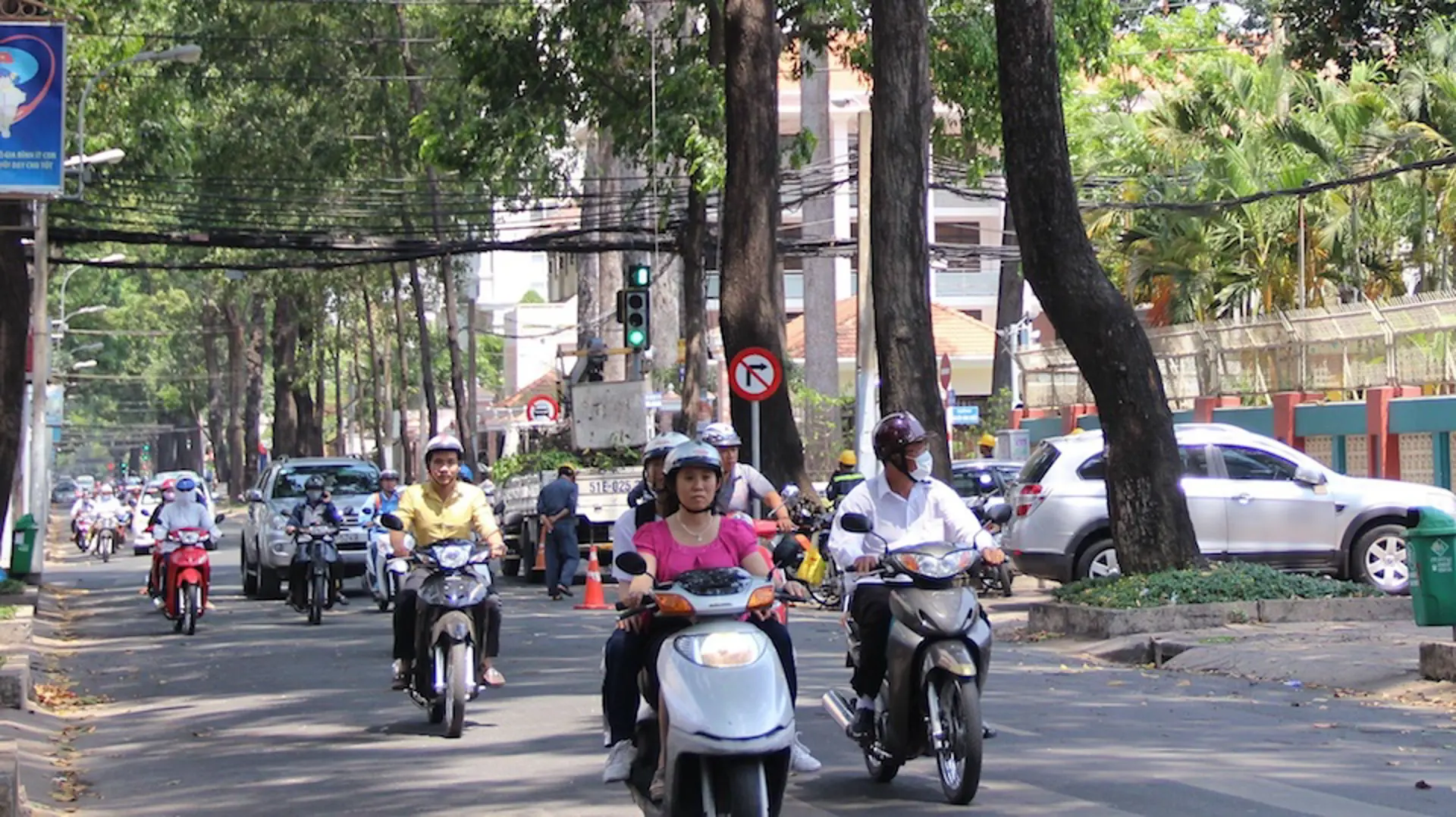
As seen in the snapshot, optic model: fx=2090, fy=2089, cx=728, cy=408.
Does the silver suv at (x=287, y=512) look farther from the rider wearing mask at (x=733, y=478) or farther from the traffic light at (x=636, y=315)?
the rider wearing mask at (x=733, y=478)

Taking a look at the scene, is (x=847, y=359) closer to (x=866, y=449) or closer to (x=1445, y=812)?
(x=866, y=449)

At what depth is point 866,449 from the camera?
80.2 ft

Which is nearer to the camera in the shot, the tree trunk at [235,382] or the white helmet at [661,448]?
the white helmet at [661,448]

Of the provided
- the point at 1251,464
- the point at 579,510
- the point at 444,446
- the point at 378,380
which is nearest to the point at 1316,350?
the point at 1251,464

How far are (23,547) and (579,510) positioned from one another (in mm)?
7662

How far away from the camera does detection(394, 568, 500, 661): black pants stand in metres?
12.6

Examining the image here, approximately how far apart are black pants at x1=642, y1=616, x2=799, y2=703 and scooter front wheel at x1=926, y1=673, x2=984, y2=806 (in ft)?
2.98

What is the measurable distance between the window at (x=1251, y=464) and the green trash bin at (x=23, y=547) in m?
16.2

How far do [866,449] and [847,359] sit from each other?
36.9 meters

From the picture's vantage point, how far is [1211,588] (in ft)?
57.7

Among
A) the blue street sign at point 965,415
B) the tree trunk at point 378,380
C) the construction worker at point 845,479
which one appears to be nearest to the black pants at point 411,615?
the construction worker at point 845,479

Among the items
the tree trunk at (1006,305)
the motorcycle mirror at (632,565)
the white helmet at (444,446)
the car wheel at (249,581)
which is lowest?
the car wheel at (249,581)

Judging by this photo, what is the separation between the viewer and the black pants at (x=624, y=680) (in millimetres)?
8367

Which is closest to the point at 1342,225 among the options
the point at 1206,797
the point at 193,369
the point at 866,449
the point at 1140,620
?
the point at 866,449
